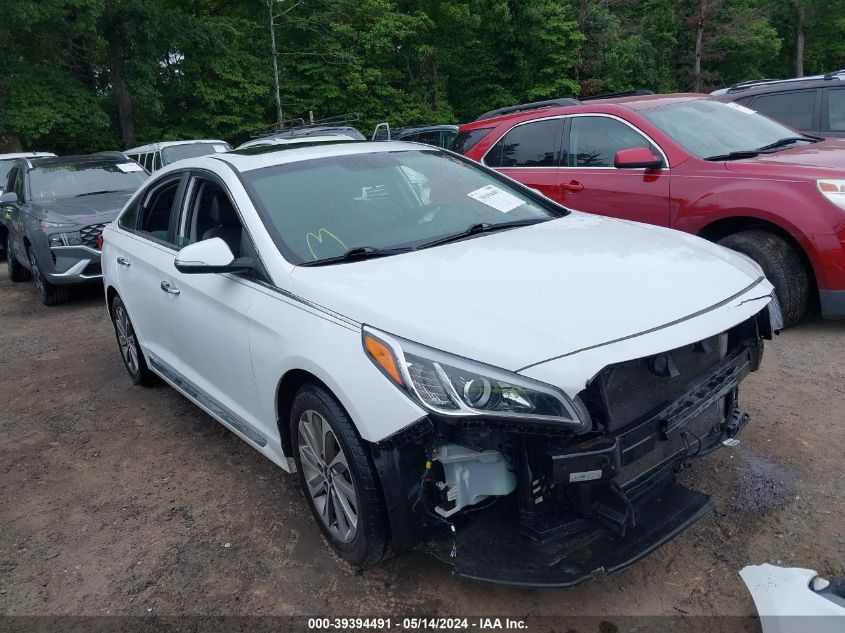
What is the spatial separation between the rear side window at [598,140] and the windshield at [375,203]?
2207 millimetres

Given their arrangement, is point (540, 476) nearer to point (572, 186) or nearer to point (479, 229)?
point (479, 229)

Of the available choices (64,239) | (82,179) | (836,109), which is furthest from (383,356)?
(82,179)

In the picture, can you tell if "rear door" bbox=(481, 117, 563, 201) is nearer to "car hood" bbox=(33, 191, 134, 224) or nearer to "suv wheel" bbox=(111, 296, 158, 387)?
"suv wheel" bbox=(111, 296, 158, 387)

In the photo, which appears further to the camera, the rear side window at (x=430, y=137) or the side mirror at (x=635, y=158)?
the rear side window at (x=430, y=137)

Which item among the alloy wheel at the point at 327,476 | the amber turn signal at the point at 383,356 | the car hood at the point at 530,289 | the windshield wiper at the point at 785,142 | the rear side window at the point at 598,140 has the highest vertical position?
the rear side window at the point at 598,140

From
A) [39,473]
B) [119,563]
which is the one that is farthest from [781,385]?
[39,473]

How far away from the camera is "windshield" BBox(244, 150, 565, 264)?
3.19m

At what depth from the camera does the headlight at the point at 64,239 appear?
7.78m

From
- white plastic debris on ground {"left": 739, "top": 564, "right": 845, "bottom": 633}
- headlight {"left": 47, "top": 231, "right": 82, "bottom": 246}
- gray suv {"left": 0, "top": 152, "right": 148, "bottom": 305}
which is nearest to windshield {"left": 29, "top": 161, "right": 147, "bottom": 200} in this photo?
gray suv {"left": 0, "top": 152, "right": 148, "bottom": 305}

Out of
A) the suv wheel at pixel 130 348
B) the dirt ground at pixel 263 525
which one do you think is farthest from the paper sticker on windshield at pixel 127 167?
the dirt ground at pixel 263 525

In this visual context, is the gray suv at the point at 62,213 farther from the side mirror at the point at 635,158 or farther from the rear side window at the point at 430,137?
the rear side window at the point at 430,137

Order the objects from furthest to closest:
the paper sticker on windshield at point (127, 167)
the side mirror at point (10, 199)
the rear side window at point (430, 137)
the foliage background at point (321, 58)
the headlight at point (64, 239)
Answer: the foliage background at point (321, 58) → the rear side window at point (430, 137) → the paper sticker on windshield at point (127, 167) → the side mirror at point (10, 199) → the headlight at point (64, 239)

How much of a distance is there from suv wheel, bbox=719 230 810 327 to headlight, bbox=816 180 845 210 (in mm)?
413

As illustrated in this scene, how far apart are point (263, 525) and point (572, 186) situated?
4138 mm
